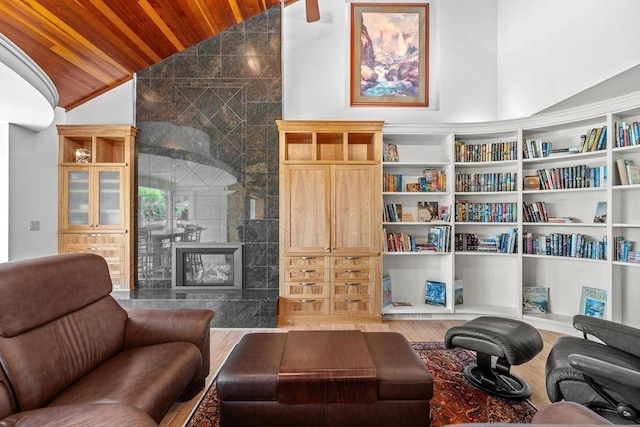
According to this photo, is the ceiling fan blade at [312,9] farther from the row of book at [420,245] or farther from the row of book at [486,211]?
the row of book at [486,211]

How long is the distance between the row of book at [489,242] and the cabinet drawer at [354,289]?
118cm

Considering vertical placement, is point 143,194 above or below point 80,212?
above

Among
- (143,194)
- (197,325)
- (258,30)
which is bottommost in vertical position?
(197,325)

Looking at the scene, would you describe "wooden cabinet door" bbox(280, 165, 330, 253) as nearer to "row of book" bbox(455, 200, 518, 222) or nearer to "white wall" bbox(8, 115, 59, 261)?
"row of book" bbox(455, 200, 518, 222)

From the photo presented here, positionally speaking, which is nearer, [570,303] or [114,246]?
[570,303]

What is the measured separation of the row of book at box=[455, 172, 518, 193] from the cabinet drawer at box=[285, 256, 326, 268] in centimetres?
186

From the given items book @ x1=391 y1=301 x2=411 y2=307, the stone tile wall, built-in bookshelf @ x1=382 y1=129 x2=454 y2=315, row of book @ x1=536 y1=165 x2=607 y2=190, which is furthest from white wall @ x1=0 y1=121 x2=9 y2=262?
row of book @ x1=536 y1=165 x2=607 y2=190

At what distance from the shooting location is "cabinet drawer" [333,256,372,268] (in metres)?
3.50

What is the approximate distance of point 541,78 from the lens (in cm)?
327

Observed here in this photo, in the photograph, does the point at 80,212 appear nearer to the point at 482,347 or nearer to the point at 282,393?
the point at 282,393

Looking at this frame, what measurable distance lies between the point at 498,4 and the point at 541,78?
130 cm

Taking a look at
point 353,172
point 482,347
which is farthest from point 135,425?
point 353,172

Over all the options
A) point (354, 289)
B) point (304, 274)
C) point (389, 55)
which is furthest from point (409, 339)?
point (389, 55)

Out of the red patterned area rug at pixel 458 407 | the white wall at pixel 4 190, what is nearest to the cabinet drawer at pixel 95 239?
the white wall at pixel 4 190
